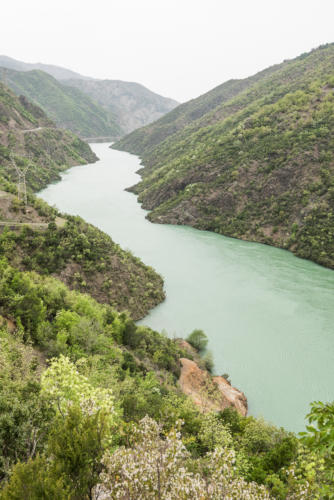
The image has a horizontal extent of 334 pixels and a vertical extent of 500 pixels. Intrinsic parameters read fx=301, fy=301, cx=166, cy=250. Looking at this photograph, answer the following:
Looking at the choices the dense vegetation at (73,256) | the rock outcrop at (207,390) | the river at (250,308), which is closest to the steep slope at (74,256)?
the dense vegetation at (73,256)

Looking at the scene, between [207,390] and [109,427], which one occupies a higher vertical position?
[109,427]

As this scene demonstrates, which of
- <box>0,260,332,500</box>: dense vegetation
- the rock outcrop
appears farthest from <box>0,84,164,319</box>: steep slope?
the rock outcrop

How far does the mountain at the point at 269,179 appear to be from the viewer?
153 ft

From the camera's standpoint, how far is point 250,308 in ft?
98.1

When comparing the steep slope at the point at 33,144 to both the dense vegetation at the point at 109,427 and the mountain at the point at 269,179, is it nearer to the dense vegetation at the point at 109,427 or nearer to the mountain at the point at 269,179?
the mountain at the point at 269,179

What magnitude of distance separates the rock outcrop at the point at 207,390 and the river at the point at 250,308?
123 centimetres

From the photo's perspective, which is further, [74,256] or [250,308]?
[250,308]

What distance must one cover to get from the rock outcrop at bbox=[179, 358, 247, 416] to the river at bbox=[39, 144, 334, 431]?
1.23 m

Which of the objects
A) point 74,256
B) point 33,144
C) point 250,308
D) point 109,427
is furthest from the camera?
point 33,144

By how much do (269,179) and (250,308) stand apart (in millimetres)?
32670

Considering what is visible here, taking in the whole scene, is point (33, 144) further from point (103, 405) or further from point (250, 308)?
point (103, 405)

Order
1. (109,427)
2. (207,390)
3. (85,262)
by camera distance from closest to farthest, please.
Result: (109,427) → (207,390) → (85,262)

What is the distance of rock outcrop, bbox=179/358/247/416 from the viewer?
16.9 metres

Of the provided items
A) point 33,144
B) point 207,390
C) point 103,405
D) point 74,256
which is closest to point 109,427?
point 103,405
